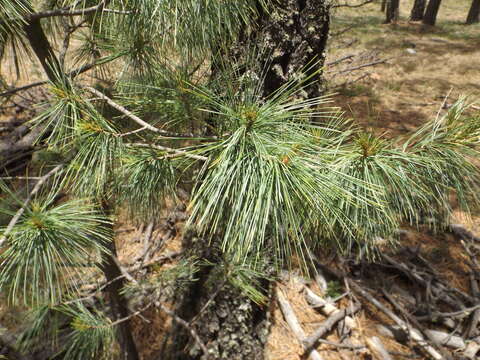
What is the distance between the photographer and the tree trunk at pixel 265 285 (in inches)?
46.8

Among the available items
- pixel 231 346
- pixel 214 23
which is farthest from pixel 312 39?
pixel 231 346

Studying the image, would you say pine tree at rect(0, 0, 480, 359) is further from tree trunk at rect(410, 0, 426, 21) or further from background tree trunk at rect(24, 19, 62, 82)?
tree trunk at rect(410, 0, 426, 21)

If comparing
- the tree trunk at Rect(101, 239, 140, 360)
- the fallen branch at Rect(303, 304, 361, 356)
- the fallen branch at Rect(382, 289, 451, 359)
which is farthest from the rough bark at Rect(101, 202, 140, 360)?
the fallen branch at Rect(382, 289, 451, 359)

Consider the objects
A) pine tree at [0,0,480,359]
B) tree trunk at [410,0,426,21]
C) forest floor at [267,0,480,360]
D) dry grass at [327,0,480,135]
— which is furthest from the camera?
tree trunk at [410,0,426,21]

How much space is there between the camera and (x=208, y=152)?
921 mm

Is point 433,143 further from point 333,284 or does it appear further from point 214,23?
point 333,284

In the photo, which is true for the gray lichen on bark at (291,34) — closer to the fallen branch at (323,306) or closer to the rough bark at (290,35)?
the rough bark at (290,35)

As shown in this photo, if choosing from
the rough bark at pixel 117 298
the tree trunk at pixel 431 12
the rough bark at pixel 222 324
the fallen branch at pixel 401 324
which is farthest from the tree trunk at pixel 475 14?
the rough bark at pixel 117 298

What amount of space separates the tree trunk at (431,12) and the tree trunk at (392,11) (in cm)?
74

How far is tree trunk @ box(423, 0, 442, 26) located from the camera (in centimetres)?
782

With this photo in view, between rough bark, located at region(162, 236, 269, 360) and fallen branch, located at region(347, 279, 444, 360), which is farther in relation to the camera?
fallen branch, located at region(347, 279, 444, 360)

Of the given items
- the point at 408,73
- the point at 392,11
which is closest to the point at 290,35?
the point at 408,73

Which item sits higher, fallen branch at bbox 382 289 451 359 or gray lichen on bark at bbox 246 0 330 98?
gray lichen on bark at bbox 246 0 330 98

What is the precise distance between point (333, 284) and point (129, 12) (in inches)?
76.9
